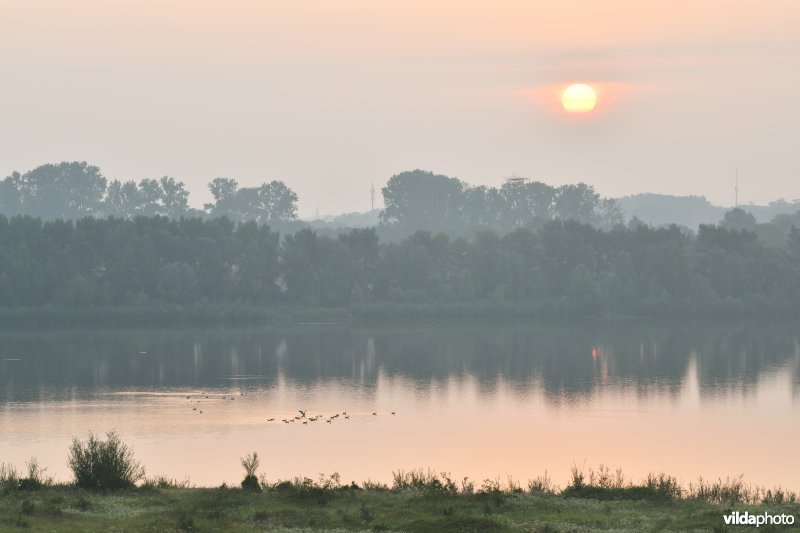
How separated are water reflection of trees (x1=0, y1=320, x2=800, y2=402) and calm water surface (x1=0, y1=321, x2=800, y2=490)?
28cm

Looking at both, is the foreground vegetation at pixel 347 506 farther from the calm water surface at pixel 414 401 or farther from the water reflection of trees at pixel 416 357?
the water reflection of trees at pixel 416 357

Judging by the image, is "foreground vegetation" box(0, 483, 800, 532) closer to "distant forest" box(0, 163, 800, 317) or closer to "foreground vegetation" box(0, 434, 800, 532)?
"foreground vegetation" box(0, 434, 800, 532)

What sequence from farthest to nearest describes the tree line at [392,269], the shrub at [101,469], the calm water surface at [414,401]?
1. the tree line at [392,269]
2. the calm water surface at [414,401]
3. the shrub at [101,469]

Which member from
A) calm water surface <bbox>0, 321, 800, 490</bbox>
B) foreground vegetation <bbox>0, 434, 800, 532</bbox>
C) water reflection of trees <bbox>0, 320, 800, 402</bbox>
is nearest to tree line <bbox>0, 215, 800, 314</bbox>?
water reflection of trees <bbox>0, 320, 800, 402</bbox>

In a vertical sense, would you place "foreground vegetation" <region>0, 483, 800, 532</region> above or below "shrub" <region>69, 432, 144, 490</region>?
below

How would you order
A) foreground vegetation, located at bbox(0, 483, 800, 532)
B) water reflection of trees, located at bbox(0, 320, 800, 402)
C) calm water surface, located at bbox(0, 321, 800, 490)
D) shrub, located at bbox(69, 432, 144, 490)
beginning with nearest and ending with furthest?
foreground vegetation, located at bbox(0, 483, 800, 532) → shrub, located at bbox(69, 432, 144, 490) → calm water surface, located at bbox(0, 321, 800, 490) → water reflection of trees, located at bbox(0, 320, 800, 402)

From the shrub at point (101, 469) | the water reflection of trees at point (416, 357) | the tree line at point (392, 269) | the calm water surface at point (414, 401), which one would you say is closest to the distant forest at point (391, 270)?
the tree line at point (392, 269)

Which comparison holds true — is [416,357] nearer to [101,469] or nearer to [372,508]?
[101,469]

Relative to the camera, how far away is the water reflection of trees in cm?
8694

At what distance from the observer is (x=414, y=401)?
76312 millimetres

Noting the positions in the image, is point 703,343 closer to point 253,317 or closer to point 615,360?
point 615,360

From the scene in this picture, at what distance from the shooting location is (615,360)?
101312 millimetres

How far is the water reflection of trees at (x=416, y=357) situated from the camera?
8694cm

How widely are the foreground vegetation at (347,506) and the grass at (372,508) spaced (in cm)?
3
